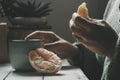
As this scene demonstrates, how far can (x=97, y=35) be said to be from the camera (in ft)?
2.63

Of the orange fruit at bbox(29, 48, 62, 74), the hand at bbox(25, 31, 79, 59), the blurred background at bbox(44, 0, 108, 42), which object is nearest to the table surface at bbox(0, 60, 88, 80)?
the orange fruit at bbox(29, 48, 62, 74)

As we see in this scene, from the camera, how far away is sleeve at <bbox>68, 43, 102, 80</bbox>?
3.58 feet

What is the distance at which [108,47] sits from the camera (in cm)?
80

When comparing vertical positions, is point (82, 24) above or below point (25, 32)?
above

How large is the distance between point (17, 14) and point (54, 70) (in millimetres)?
684

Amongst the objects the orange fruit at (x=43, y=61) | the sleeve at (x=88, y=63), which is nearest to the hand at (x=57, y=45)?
the sleeve at (x=88, y=63)

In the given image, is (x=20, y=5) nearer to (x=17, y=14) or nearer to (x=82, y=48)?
(x=17, y=14)

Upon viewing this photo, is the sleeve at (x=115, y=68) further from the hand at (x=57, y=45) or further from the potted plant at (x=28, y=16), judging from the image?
the potted plant at (x=28, y=16)

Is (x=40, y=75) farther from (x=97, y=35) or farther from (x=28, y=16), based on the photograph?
(x=28, y=16)

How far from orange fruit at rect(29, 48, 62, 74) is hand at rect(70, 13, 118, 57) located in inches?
3.4

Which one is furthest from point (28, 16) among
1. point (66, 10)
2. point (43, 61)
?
point (43, 61)

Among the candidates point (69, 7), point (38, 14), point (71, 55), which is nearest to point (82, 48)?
point (71, 55)

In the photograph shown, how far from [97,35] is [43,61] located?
14cm

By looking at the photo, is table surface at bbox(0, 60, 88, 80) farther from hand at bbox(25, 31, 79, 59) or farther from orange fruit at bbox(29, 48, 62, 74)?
hand at bbox(25, 31, 79, 59)
